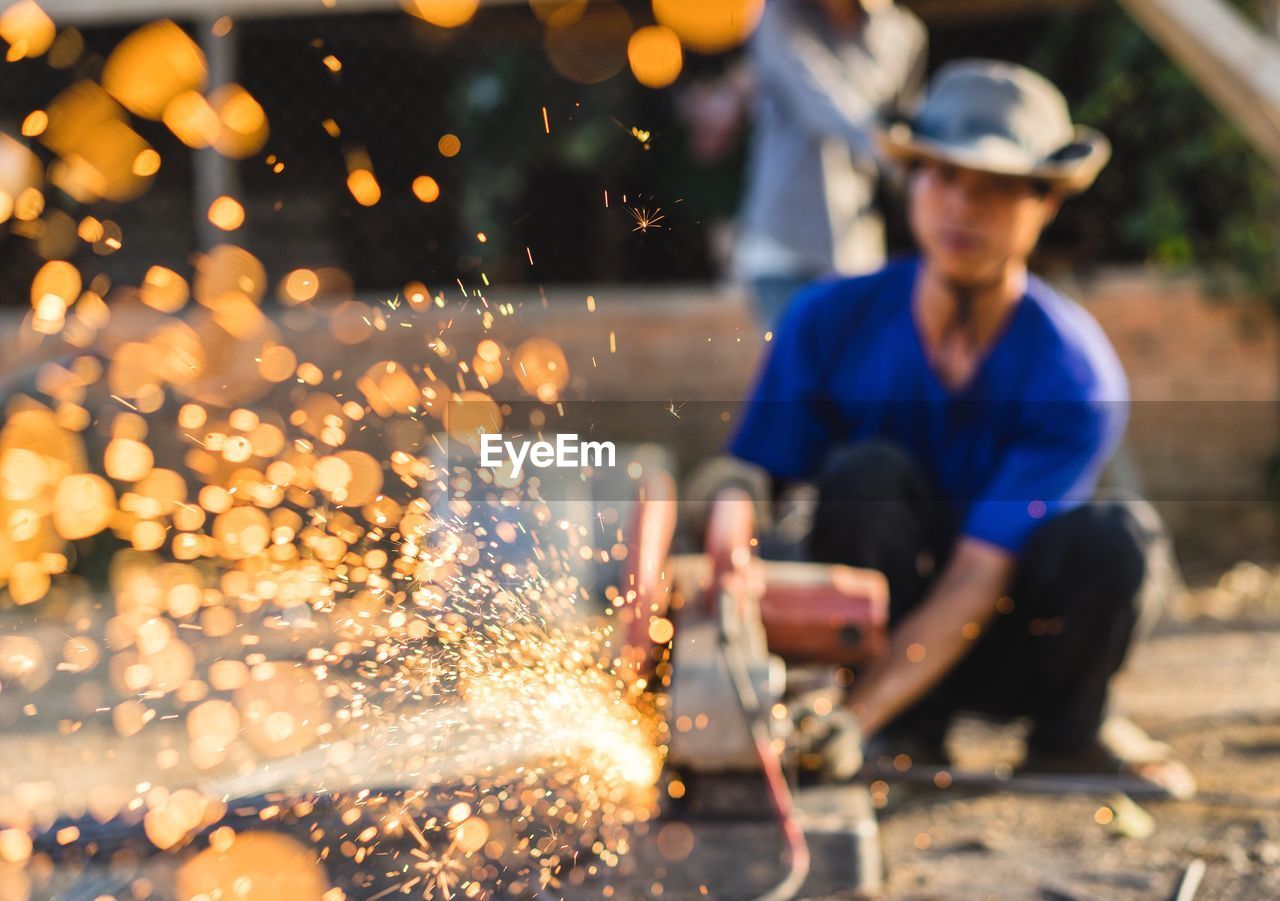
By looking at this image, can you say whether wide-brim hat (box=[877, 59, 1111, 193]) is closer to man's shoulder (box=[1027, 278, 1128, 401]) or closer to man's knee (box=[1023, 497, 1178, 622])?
man's shoulder (box=[1027, 278, 1128, 401])

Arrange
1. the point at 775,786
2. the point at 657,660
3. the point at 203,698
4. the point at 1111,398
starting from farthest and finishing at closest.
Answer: the point at 203,698 < the point at 1111,398 < the point at 657,660 < the point at 775,786

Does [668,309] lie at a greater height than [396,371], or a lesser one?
greater

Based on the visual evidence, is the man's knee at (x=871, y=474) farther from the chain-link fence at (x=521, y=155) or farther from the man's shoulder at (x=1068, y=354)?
the chain-link fence at (x=521, y=155)

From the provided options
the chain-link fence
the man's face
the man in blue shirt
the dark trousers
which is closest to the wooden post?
the man in blue shirt

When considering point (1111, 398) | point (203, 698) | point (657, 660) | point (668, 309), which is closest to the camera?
point (657, 660)

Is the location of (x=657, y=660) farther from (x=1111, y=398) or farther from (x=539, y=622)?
(x=1111, y=398)

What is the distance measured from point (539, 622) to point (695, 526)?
18.8 inches

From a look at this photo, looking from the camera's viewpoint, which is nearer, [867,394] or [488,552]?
[488,552]

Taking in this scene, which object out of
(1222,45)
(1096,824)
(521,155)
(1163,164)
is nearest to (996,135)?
(1096,824)

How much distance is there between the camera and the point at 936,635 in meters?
2.48

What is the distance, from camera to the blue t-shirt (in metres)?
2.58

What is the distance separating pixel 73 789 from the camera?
Answer: 2746mm

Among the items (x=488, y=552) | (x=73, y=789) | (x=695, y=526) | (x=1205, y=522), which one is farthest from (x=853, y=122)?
(x=1205, y=522)

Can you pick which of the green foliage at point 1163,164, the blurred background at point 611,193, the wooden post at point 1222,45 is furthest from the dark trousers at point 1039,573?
the green foliage at point 1163,164
